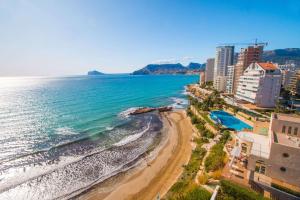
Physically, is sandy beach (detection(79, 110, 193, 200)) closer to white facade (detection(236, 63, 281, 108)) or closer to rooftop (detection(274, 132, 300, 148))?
rooftop (detection(274, 132, 300, 148))

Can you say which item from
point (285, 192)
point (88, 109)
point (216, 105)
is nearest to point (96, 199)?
point (285, 192)

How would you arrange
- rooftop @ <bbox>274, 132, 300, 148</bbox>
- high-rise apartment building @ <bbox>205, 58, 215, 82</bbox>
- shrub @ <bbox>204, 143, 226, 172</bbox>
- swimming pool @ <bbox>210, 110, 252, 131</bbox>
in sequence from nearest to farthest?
rooftop @ <bbox>274, 132, 300, 148</bbox>, shrub @ <bbox>204, 143, 226, 172</bbox>, swimming pool @ <bbox>210, 110, 252, 131</bbox>, high-rise apartment building @ <bbox>205, 58, 215, 82</bbox>

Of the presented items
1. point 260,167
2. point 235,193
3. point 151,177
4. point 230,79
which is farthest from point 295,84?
point 235,193

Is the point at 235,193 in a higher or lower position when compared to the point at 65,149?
higher

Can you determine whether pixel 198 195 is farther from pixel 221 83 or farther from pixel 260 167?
pixel 221 83

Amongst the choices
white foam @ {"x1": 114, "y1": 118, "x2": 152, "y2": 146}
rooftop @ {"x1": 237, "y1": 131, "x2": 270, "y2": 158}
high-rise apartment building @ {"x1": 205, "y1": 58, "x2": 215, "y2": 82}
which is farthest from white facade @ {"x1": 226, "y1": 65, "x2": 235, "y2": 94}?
rooftop @ {"x1": 237, "y1": 131, "x2": 270, "y2": 158}

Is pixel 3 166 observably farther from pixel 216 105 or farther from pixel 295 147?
pixel 216 105
